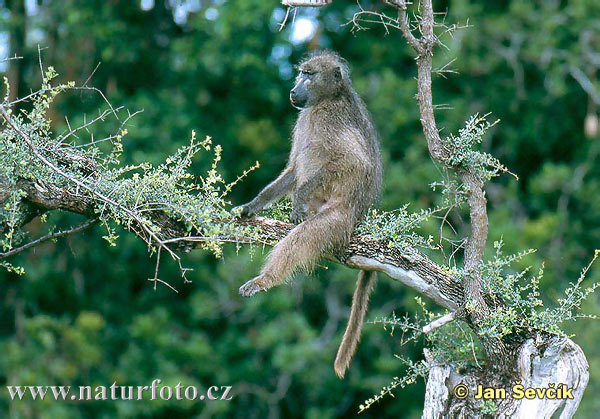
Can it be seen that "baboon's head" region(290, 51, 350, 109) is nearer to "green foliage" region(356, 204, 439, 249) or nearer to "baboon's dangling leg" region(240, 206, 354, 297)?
"baboon's dangling leg" region(240, 206, 354, 297)

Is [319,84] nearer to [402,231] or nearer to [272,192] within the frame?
[272,192]

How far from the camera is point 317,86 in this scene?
6.19 meters

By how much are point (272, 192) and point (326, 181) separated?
0.39 metres

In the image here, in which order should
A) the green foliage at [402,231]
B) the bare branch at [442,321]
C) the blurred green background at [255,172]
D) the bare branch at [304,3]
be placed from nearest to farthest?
the bare branch at [304,3], the bare branch at [442,321], the green foliage at [402,231], the blurred green background at [255,172]

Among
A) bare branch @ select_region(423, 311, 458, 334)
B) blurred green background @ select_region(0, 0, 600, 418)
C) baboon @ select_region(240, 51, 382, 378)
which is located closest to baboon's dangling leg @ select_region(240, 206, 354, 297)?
baboon @ select_region(240, 51, 382, 378)

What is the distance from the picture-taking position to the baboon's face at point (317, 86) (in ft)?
20.2

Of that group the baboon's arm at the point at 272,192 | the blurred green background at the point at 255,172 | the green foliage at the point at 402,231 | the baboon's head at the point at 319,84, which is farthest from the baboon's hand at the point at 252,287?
the blurred green background at the point at 255,172

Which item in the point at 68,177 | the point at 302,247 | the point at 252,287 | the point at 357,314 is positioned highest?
the point at 68,177

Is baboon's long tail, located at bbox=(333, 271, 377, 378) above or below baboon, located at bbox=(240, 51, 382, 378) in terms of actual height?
below

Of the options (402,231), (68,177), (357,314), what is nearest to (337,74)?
(402,231)

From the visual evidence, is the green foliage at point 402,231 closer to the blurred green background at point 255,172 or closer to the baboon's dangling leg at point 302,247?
the baboon's dangling leg at point 302,247

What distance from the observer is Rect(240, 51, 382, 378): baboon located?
17.7ft

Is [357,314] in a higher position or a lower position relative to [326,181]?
lower

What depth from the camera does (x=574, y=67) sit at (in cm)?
1066
